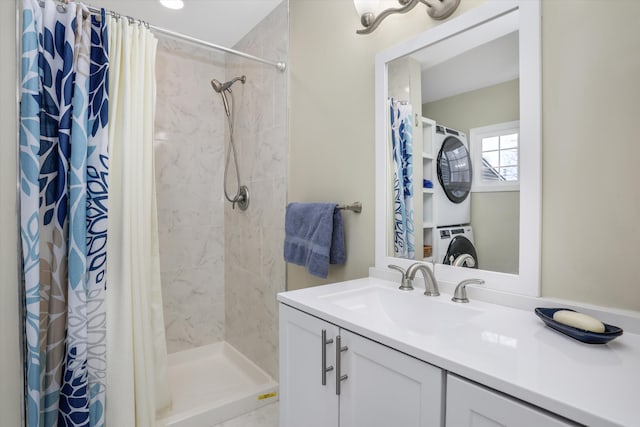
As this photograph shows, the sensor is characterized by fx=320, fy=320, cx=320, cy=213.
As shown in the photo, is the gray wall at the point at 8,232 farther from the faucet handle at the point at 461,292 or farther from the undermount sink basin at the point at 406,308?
the faucet handle at the point at 461,292

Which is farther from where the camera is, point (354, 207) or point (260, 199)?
point (260, 199)

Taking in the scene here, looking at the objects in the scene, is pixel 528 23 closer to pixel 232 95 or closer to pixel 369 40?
pixel 369 40

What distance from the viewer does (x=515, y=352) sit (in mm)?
663

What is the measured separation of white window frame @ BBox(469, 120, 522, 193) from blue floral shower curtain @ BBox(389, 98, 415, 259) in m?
0.25

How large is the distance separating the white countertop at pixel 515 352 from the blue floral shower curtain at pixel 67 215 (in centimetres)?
84

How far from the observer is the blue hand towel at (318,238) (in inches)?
57.5

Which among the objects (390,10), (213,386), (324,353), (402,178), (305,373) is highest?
(390,10)

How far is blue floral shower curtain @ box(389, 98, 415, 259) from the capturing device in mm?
1292

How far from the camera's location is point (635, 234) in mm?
772

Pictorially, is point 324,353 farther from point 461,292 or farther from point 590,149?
point 590,149

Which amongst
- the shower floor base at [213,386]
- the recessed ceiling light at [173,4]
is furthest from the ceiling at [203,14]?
the shower floor base at [213,386]

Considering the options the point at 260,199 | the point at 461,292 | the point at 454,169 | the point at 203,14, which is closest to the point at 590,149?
the point at 454,169

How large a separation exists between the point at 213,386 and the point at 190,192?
1.38m

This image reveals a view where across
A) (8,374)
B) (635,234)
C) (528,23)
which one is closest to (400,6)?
(528,23)
